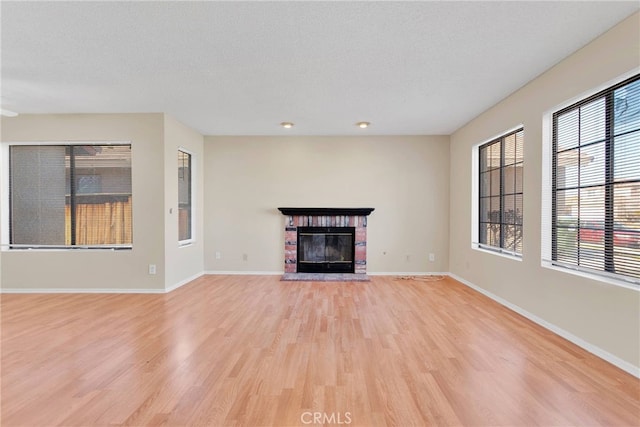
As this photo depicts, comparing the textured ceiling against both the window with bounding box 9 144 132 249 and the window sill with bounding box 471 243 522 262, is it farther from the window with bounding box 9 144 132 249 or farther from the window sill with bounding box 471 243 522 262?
the window sill with bounding box 471 243 522 262

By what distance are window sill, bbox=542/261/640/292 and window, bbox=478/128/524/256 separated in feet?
2.13

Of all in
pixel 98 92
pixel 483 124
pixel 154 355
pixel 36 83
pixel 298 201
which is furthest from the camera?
pixel 298 201

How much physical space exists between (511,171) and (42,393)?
504 cm

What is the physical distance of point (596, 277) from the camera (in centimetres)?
258

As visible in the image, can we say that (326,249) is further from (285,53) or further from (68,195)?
Result: (68,195)

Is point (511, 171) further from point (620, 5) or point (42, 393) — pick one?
point (42, 393)

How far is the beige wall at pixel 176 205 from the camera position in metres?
4.53

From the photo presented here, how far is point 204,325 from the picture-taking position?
316 cm

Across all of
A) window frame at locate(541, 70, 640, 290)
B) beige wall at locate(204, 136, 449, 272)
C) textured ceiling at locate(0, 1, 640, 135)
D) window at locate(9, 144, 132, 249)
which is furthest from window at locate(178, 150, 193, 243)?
window frame at locate(541, 70, 640, 290)

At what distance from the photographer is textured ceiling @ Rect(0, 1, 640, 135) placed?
215cm

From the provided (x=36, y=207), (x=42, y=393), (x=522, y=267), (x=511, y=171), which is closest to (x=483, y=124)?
(x=511, y=171)

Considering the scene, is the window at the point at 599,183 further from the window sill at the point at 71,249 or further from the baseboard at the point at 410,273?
the window sill at the point at 71,249

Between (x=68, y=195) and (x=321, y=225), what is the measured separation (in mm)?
3997

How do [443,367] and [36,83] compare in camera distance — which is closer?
[443,367]
